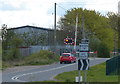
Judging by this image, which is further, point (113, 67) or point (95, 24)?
point (95, 24)

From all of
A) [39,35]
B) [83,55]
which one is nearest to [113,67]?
[83,55]

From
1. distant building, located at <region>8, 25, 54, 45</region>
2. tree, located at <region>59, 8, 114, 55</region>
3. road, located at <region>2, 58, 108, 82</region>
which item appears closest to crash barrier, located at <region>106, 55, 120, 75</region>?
road, located at <region>2, 58, 108, 82</region>

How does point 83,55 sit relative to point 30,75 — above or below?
above

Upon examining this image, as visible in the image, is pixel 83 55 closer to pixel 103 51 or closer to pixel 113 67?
pixel 113 67

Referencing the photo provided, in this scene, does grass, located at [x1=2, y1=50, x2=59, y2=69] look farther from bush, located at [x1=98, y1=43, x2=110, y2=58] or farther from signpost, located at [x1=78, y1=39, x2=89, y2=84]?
signpost, located at [x1=78, y1=39, x2=89, y2=84]

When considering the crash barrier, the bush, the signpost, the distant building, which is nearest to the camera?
the signpost

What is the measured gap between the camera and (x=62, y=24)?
82.6 m

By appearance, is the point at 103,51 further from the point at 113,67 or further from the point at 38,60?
the point at 113,67

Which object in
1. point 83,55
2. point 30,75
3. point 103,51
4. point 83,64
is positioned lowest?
point 30,75

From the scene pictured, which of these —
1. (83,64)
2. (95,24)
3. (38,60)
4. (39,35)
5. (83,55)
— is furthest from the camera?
(95,24)

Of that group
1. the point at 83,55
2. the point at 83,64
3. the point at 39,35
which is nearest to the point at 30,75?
the point at 83,64

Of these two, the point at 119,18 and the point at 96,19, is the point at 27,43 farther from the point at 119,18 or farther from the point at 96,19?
the point at 119,18

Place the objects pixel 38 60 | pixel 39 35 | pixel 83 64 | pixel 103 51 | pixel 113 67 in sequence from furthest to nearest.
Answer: pixel 103 51 < pixel 39 35 < pixel 38 60 < pixel 113 67 < pixel 83 64

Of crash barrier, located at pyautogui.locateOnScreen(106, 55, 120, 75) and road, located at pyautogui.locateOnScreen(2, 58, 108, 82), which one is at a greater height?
crash barrier, located at pyautogui.locateOnScreen(106, 55, 120, 75)
